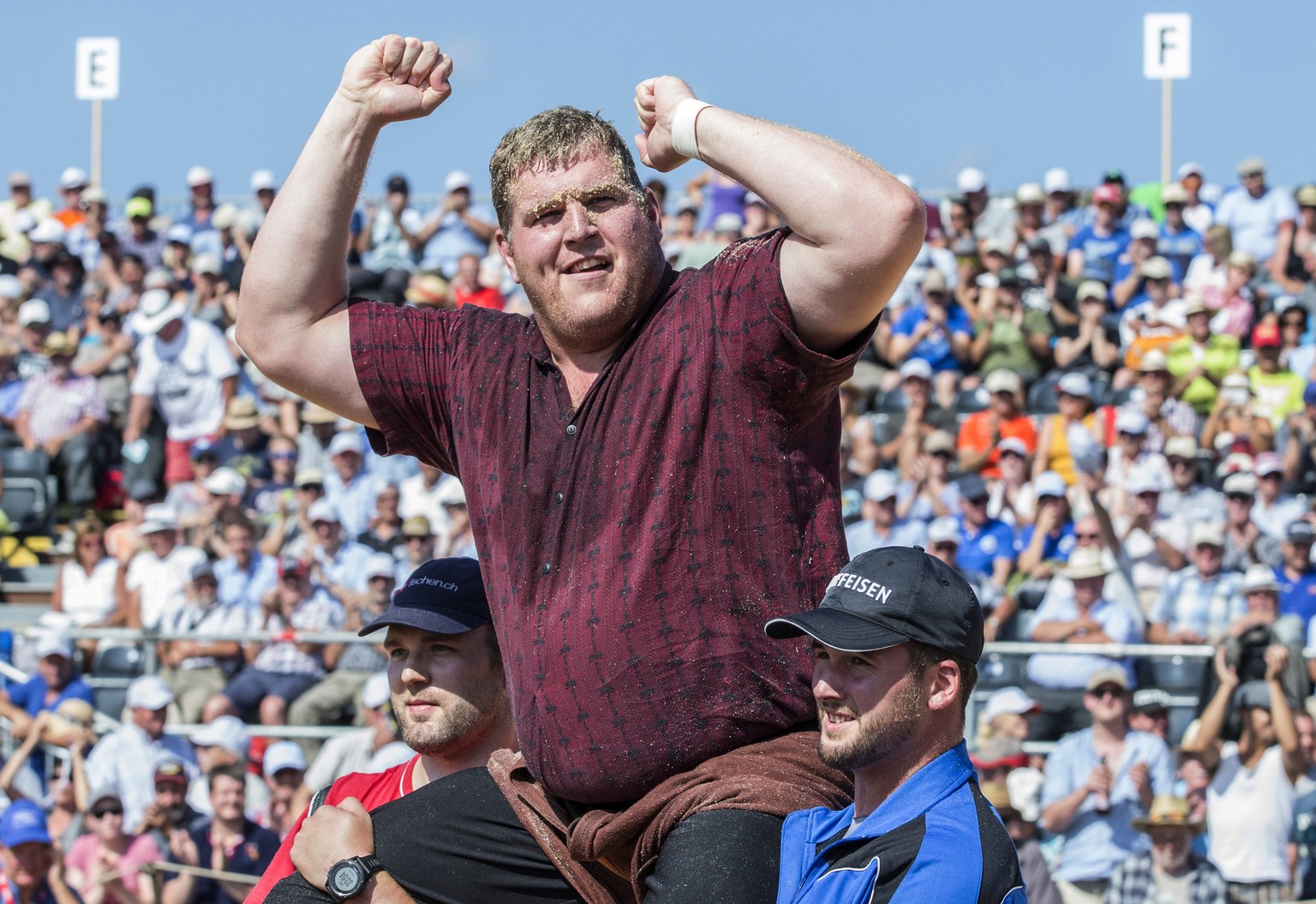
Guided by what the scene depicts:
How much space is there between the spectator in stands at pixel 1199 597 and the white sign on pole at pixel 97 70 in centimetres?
1191

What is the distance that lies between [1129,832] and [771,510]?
192 inches

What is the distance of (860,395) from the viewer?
1059 centimetres

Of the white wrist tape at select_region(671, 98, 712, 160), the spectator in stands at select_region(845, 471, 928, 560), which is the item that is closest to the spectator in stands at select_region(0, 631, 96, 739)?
the spectator in stands at select_region(845, 471, 928, 560)

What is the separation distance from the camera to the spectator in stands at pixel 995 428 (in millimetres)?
9609

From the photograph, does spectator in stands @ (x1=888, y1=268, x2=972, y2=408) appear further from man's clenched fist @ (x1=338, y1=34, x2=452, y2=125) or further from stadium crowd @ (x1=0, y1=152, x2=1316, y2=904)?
man's clenched fist @ (x1=338, y1=34, x2=452, y2=125)

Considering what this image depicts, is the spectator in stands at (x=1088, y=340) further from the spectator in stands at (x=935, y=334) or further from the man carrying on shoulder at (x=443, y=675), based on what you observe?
the man carrying on shoulder at (x=443, y=675)

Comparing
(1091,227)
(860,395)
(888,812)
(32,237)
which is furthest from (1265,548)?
(32,237)

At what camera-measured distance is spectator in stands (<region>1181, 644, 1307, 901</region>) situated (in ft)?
22.9

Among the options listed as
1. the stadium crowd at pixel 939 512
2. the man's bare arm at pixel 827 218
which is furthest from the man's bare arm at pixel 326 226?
the stadium crowd at pixel 939 512

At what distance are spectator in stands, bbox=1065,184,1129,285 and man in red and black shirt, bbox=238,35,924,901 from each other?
9.17 metres

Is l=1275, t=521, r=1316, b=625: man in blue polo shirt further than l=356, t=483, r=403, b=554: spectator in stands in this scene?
No

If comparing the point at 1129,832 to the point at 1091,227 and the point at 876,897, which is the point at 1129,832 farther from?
the point at 1091,227

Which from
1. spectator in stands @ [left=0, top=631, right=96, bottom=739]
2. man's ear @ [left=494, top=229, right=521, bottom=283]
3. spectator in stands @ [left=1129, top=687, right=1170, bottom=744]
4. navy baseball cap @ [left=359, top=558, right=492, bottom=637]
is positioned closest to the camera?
man's ear @ [left=494, top=229, right=521, bottom=283]

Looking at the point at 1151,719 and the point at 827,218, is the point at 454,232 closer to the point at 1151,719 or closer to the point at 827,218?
the point at 1151,719
